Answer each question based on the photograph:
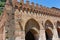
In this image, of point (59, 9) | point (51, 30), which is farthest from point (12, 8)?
point (59, 9)

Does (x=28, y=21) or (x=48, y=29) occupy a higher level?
(x=28, y=21)

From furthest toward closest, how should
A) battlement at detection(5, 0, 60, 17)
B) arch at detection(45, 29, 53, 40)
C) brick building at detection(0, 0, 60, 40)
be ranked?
1. arch at detection(45, 29, 53, 40)
2. battlement at detection(5, 0, 60, 17)
3. brick building at detection(0, 0, 60, 40)

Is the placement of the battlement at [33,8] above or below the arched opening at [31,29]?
above

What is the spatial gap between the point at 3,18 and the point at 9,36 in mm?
1386

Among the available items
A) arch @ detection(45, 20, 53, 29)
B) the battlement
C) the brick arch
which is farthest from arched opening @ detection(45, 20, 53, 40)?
the brick arch

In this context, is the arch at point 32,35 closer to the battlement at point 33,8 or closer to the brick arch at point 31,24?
the brick arch at point 31,24

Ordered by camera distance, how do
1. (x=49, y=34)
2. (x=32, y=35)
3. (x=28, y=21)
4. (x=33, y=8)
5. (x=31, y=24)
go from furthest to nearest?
(x=49, y=34) → (x=32, y=35) → (x=33, y=8) → (x=31, y=24) → (x=28, y=21)

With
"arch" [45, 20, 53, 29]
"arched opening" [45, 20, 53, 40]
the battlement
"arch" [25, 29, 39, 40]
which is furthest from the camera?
"arched opening" [45, 20, 53, 40]

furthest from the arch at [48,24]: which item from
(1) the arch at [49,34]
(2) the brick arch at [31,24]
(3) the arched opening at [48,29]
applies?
(2) the brick arch at [31,24]

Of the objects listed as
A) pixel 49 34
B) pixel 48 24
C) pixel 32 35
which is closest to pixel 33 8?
pixel 32 35

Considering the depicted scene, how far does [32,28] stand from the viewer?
12.9 metres

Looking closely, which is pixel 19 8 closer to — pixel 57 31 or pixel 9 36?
pixel 9 36

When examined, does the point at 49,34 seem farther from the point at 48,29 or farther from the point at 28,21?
the point at 28,21

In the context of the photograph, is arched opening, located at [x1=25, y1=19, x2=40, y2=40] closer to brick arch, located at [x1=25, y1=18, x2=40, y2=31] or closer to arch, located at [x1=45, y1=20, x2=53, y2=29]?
brick arch, located at [x1=25, y1=18, x2=40, y2=31]
